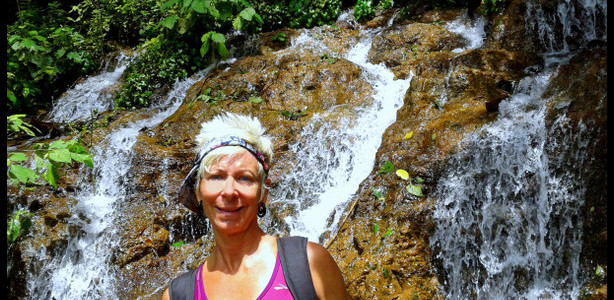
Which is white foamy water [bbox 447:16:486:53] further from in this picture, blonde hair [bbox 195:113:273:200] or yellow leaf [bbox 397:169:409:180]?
blonde hair [bbox 195:113:273:200]

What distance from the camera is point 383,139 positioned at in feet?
19.9

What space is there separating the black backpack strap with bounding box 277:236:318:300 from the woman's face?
167mm

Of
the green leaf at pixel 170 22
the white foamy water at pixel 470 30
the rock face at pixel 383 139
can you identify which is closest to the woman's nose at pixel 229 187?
the rock face at pixel 383 139

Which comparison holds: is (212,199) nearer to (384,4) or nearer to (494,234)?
(494,234)

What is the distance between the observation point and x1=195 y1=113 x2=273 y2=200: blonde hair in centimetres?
186

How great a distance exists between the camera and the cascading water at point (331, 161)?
5.65 metres

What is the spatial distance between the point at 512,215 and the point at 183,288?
148 inches

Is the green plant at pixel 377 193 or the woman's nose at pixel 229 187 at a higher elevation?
the woman's nose at pixel 229 187

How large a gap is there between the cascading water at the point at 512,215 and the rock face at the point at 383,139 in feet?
0.47

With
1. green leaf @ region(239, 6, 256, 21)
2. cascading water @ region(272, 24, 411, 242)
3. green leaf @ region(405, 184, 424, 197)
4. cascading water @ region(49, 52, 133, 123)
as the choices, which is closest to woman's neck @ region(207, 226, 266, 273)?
green leaf @ region(405, 184, 424, 197)

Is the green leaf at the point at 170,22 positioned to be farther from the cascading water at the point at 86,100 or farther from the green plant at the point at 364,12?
the green plant at the point at 364,12

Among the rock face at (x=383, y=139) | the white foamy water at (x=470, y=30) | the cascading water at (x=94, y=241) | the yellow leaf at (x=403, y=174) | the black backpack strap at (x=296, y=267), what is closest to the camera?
the black backpack strap at (x=296, y=267)

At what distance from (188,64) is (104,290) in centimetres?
547

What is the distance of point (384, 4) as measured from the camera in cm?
1059
